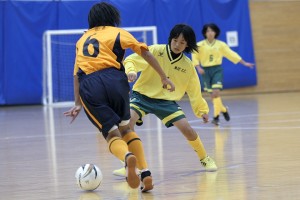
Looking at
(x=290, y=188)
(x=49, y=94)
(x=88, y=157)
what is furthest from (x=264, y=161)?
(x=49, y=94)

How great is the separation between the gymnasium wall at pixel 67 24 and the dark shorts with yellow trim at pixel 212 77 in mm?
6966

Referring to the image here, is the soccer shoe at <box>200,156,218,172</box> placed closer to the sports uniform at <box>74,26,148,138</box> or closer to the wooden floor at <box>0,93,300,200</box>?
the wooden floor at <box>0,93,300,200</box>

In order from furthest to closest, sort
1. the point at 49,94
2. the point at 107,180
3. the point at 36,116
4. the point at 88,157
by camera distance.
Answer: the point at 49,94, the point at 36,116, the point at 88,157, the point at 107,180

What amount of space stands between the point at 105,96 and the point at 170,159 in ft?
7.57

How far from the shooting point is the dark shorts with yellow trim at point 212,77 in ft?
41.0

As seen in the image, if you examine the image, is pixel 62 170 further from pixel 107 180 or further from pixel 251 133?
pixel 251 133

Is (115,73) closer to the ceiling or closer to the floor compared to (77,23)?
closer to the floor

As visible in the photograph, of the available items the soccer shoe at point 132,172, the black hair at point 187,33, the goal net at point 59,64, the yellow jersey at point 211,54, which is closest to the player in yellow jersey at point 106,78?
the soccer shoe at point 132,172

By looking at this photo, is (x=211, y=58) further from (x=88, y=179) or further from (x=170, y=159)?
(x=88, y=179)

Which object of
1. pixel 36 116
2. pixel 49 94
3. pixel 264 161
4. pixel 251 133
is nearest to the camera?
pixel 264 161

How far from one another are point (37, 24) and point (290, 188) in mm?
14138

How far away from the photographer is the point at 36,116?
14.9 m

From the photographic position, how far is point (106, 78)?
Result: 538 cm

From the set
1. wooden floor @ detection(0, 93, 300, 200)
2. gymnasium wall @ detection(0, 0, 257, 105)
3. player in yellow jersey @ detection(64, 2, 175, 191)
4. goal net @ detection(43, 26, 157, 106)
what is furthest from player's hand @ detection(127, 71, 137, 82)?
gymnasium wall @ detection(0, 0, 257, 105)
